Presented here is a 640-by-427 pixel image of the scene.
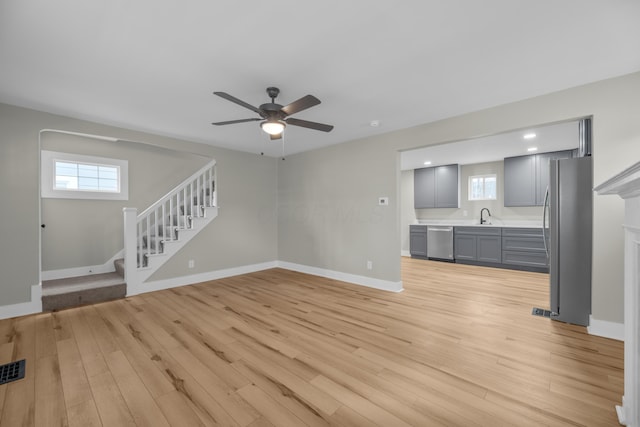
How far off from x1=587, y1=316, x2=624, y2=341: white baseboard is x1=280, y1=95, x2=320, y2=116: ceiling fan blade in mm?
3491

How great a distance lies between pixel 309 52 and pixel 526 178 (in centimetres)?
590

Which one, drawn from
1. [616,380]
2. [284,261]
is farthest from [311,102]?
[284,261]

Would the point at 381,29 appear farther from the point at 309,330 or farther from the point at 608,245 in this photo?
the point at 608,245

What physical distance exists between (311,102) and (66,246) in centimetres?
480

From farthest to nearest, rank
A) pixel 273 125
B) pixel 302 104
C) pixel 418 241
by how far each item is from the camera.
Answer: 1. pixel 418 241
2. pixel 273 125
3. pixel 302 104

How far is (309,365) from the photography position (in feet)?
6.90

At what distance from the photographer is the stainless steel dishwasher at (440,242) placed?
6398 mm

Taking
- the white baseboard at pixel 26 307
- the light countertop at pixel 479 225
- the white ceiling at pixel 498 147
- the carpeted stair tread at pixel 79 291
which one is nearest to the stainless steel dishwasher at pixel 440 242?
the light countertop at pixel 479 225

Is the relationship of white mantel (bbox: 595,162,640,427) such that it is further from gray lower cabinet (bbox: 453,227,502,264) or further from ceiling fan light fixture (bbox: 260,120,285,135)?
gray lower cabinet (bbox: 453,227,502,264)

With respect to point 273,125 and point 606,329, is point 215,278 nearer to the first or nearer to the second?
point 273,125

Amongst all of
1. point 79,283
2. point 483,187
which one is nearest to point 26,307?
point 79,283

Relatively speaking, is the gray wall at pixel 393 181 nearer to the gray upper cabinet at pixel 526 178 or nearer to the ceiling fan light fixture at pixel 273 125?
the ceiling fan light fixture at pixel 273 125

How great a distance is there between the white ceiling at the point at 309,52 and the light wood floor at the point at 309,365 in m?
2.53

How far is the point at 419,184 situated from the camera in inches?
288
